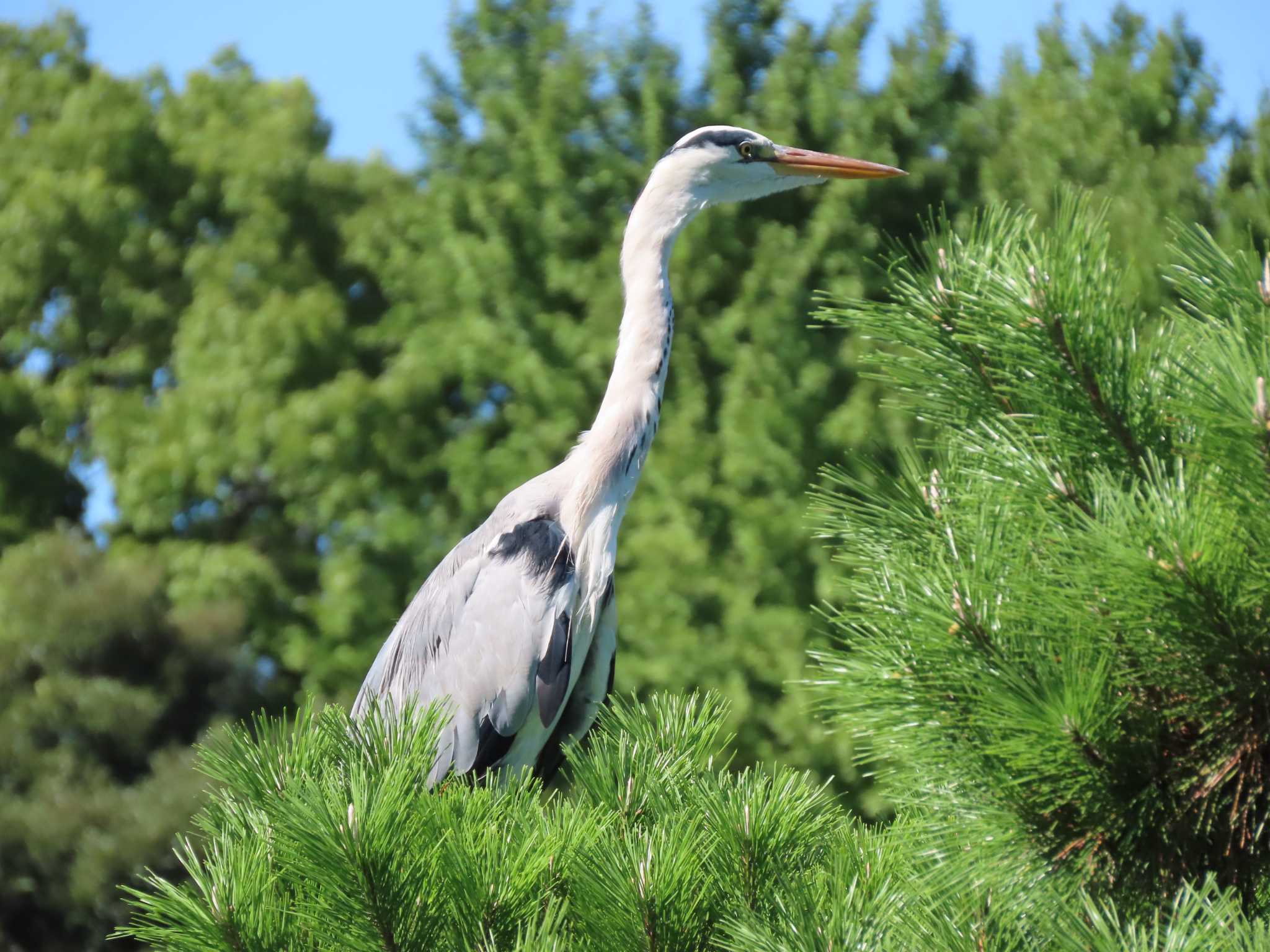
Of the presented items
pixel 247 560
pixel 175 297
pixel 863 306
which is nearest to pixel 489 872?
pixel 863 306

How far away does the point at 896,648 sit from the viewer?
1.65m

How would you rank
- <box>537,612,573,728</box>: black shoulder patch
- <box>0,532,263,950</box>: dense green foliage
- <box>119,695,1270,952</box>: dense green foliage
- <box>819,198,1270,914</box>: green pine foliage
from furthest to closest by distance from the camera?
<box>0,532,263,950</box>: dense green foliage → <box>537,612,573,728</box>: black shoulder patch → <box>119,695,1270,952</box>: dense green foliage → <box>819,198,1270,914</box>: green pine foliage

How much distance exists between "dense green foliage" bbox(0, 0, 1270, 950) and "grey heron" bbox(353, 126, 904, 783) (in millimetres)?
5253

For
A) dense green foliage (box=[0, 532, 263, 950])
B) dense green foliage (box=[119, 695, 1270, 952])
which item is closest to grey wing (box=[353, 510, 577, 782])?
dense green foliage (box=[119, 695, 1270, 952])

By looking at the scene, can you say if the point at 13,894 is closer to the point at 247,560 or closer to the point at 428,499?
the point at 247,560

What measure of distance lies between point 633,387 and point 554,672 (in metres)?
0.94

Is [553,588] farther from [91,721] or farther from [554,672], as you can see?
[91,721]

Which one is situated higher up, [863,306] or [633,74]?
[633,74]

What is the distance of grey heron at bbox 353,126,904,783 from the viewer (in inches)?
157

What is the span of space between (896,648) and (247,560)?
12.7 metres

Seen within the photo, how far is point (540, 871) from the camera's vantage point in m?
1.83

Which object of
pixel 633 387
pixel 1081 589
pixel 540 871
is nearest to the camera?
pixel 1081 589

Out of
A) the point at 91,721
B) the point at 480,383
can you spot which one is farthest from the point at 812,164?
the point at 91,721

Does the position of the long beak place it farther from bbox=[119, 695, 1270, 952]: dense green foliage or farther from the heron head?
bbox=[119, 695, 1270, 952]: dense green foliage
